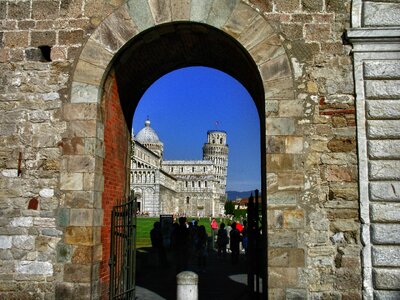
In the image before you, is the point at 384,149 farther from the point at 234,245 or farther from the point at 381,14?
the point at 234,245

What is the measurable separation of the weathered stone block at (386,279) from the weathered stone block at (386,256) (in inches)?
3.2

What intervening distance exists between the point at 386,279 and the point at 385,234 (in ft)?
2.00

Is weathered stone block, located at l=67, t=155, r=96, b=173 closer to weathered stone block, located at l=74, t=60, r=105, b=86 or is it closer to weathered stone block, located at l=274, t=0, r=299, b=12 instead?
weathered stone block, located at l=74, t=60, r=105, b=86

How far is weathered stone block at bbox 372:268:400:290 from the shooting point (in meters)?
6.27

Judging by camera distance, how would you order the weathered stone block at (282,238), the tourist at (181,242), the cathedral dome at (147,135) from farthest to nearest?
the cathedral dome at (147,135) < the tourist at (181,242) < the weathered stone block at (282,238)

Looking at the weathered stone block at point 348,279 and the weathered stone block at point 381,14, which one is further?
the weathered stone block at point 381,14

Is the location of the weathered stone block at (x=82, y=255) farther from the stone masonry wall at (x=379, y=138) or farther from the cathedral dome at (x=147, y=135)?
the cathedral dome at (x=147, y=135)

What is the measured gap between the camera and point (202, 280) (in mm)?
13047

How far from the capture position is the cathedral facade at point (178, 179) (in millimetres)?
90125

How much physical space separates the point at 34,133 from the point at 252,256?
4.25 meters

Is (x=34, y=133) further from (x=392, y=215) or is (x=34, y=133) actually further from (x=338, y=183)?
(x=392, y=215)

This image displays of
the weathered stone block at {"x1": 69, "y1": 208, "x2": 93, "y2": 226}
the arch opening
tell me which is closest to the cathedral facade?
the arch opening

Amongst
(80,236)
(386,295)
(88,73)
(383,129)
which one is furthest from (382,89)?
(80,236)

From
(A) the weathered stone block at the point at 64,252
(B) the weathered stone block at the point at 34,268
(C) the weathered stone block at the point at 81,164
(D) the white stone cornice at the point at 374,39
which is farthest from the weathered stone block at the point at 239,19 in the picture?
(B) the weathered stone block at the point at 34,268
